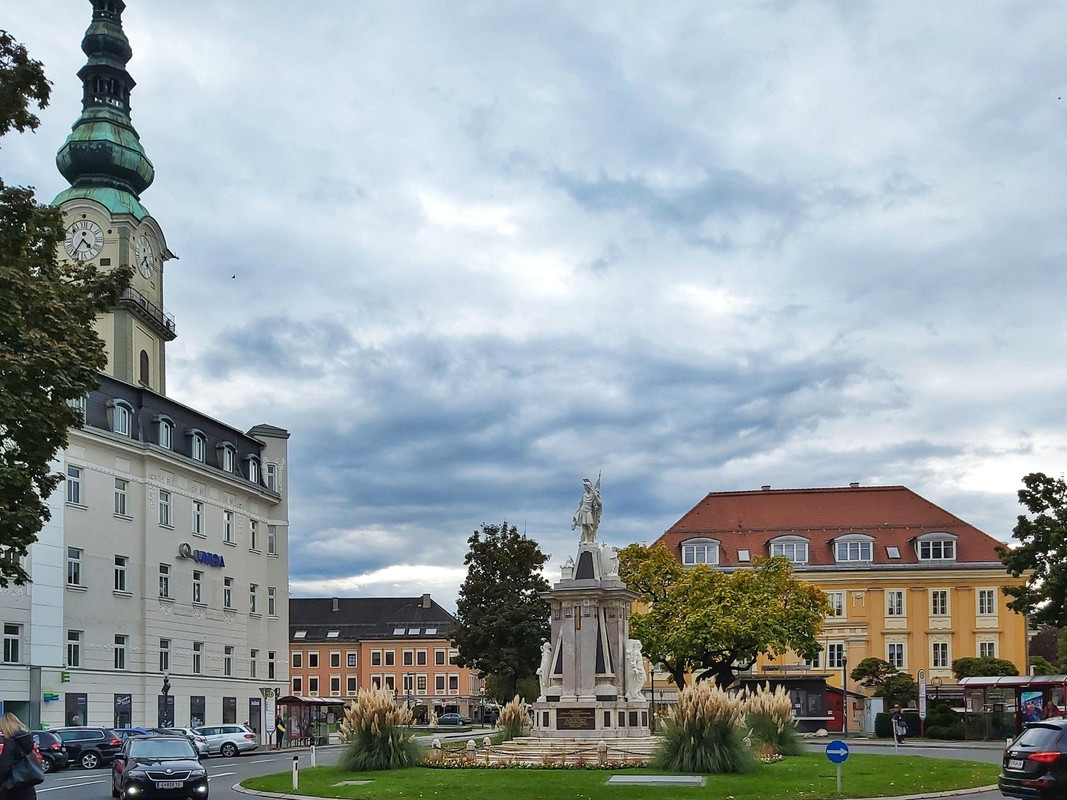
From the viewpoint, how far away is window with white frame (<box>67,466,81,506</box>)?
4894cm

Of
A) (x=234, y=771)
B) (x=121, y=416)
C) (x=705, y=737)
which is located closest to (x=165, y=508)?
(x=121, y=416)

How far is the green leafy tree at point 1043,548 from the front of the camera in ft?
151

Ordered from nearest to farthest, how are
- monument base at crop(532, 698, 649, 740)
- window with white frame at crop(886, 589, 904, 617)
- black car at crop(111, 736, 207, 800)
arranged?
black car at crop(111, 736, 207, 800), monument base at crop(532, 698, 649, 740), window with white frame at crop(886, 589, 904, 617)

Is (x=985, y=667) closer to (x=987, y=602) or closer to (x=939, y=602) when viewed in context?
(x=987, y=602)

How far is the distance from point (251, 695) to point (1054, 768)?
50973 mm

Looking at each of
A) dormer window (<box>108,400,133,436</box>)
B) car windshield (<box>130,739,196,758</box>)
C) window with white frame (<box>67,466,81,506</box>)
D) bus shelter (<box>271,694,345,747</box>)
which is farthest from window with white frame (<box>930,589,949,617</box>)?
car windshield (<box>130,739,196,758</box>)

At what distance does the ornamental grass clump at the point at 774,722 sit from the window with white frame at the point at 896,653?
4324cm

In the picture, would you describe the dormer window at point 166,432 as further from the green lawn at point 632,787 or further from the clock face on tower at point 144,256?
the green lawn at point 632,787

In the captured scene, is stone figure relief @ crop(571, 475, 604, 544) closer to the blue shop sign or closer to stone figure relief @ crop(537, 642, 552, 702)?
stone figure relief @ crop(537, 642, 552, 702)

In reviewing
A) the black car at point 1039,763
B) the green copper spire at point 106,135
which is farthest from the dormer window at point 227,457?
the black car at point 1039,763

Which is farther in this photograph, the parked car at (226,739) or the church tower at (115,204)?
the church tower at (115,204)

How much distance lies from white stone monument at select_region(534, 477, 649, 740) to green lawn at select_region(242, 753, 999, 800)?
6177 millimetres

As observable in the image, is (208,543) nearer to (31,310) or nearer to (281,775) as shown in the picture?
(281,775)

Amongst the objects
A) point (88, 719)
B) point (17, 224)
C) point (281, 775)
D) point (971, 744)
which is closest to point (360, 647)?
point (88, 719)
